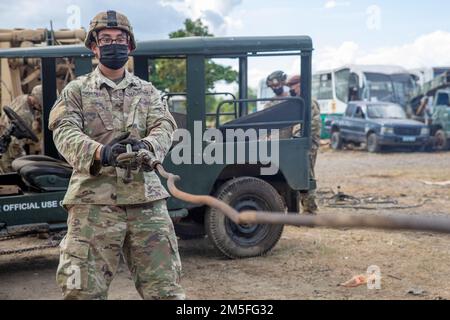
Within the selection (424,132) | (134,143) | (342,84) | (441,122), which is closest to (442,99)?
(441,122)

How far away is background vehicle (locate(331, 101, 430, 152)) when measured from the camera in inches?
728

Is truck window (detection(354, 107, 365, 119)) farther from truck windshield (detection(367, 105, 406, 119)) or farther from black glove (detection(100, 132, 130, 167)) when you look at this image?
black glove (detection(100, 132, 130, 167))

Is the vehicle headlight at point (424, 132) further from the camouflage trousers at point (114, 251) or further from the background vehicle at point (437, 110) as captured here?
the camouflage trousers at point (114, 251)

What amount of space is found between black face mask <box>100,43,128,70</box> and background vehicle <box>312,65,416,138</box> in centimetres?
1911

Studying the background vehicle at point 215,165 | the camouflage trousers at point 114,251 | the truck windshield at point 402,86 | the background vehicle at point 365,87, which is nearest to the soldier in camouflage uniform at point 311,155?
→ the background vehicle at point 215,165

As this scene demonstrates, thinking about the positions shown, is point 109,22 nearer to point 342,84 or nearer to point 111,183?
point 111,183

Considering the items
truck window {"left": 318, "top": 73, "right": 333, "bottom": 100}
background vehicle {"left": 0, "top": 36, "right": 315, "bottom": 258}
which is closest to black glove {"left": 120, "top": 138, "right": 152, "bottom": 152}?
background vehicle {"left": 0, "top": 36, "right": 315, "bottom": 258}

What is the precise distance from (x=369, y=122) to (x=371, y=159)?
5.87 ft

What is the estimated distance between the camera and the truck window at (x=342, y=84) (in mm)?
23352

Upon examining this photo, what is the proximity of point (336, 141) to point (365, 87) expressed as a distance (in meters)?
2.81

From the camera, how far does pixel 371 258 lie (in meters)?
6.48

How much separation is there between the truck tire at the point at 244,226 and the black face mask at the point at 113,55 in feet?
9.31
